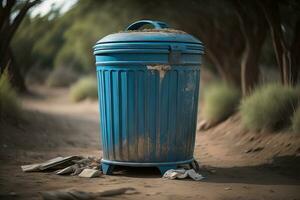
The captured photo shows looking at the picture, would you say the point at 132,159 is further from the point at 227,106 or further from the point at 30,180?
the point at 227,106

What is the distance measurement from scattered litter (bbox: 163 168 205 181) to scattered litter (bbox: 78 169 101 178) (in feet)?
2.42

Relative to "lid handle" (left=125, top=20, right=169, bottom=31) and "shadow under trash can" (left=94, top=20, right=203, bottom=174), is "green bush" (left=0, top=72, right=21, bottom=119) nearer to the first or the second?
"lid handle" (left=125, top=20, right=169, bottom=31)

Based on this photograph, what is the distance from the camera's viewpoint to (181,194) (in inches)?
197

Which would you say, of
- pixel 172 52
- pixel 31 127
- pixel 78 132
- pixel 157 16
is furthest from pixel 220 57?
pixel 172 52

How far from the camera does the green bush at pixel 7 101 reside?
31.2ft

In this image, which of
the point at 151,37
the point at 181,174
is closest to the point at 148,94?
the point at 151,37

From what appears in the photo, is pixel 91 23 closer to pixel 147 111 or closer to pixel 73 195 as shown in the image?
pixel 147 111

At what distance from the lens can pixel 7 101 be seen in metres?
9.84

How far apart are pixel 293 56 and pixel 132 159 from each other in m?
4.30

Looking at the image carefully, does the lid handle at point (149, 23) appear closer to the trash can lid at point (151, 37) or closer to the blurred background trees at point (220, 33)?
the trash can lid at point (151, 37)

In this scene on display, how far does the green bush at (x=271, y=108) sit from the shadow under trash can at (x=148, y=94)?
2.35m

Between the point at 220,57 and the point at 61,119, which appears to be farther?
the point at 220,57

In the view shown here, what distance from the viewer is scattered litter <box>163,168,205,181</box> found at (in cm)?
571

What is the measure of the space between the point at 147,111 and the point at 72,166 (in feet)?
3.64
